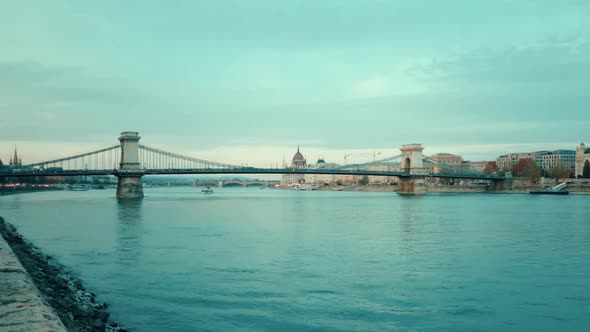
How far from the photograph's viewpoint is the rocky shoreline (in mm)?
7383

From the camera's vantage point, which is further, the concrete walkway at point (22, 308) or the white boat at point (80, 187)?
the white boat at point (80, 187)

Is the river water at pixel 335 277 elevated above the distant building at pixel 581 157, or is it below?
below

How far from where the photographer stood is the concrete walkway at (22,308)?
17.7ft

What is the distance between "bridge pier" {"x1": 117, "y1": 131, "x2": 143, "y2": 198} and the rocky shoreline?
3861 cm

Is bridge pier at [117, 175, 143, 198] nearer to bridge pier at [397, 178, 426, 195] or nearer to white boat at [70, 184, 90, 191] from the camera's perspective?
bridge pier at [397, 178, 426, 195]

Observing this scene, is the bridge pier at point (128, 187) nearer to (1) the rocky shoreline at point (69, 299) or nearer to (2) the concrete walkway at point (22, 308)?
(1) the rocky shoreline at point (69, 299)

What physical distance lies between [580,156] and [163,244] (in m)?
101

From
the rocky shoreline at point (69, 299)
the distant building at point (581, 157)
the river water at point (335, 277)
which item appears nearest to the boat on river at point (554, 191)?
the distant building at point (581, 157)

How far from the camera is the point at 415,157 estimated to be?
72.8 meters

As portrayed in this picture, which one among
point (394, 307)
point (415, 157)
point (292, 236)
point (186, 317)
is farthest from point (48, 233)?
point (415, 157)

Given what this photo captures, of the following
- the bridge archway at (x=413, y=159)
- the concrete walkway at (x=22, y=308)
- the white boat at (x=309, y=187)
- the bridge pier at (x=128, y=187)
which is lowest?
the white boat at (x=309, y=187)

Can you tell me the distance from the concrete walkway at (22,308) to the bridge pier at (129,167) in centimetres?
4302

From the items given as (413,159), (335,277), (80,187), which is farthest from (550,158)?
(335,277)

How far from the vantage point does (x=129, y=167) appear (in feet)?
165
